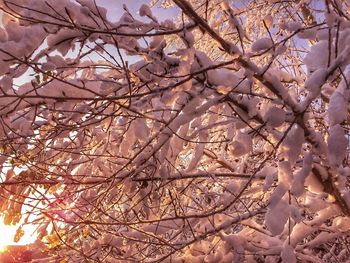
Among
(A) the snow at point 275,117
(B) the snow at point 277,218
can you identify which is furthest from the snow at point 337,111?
(B) the snow at point 277,218

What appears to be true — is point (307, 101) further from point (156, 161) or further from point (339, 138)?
point (156, 161)

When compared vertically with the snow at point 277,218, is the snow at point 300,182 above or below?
above

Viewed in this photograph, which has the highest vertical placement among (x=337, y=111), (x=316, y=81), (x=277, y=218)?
(x=316, y=81)

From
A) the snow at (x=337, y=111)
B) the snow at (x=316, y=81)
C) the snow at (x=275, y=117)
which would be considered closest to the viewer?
the snow at (x=337, y=111)

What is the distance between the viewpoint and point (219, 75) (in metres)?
2.13

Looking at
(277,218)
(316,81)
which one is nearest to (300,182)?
(277,218)

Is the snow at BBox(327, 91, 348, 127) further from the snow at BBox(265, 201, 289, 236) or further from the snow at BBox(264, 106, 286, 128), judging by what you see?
the snow at BBox(265, 201, 289, 236)

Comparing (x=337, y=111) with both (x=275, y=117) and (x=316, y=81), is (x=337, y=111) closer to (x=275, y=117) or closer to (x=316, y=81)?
(x=316, y=81)

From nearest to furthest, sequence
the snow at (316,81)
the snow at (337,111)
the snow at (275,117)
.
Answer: the snow at (337,111) < the snow at (316,81) < the snow at (275,117)

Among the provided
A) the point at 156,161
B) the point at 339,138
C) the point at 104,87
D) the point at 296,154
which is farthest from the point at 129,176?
the point at 339,138

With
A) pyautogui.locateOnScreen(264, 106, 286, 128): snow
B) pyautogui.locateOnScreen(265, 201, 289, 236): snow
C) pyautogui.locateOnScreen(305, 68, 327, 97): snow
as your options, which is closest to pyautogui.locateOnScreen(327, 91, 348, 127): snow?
pyautogui.locateOnScreen(305, 68, 327, 97): snow

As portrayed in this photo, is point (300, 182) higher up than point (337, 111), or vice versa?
point (337, 111)

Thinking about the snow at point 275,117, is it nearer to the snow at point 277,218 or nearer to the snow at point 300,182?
the snow at point 300,182

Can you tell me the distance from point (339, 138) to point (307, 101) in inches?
12.2
